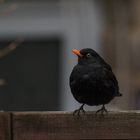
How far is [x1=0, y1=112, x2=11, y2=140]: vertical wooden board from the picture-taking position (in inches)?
171

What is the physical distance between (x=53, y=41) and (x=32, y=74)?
495mm

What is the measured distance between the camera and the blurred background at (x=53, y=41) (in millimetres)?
10273

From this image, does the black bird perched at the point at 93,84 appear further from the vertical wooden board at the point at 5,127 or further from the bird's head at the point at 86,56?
the vertical wooden board at the point at 5,127

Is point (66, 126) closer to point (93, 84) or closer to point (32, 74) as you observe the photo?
point (93, 84)

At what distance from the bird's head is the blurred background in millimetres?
4707

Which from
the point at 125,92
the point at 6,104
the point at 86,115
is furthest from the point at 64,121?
the point at 6,104

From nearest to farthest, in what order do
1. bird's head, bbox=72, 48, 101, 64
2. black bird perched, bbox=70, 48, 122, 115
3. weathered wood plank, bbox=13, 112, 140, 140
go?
weathered wood plank, bbox=13, 112, 140, 140
black bird perched, bbox=70, 48, 122, 115
bird's head, bbox=72, 48, 101, 64

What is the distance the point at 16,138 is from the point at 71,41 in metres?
6.28

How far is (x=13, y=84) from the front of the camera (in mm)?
10539

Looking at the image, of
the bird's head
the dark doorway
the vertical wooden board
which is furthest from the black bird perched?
the dark doorway

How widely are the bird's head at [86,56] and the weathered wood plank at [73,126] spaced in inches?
40.1

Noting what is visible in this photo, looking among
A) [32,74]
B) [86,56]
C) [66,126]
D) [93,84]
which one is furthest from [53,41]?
[66,126]

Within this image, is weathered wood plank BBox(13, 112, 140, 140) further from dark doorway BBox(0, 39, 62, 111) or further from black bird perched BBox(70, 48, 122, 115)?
dark doorway BBox(0, 39, 62, 111)

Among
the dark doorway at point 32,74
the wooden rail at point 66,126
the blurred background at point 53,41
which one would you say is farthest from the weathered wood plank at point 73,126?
the dark doorway at point 32,74
